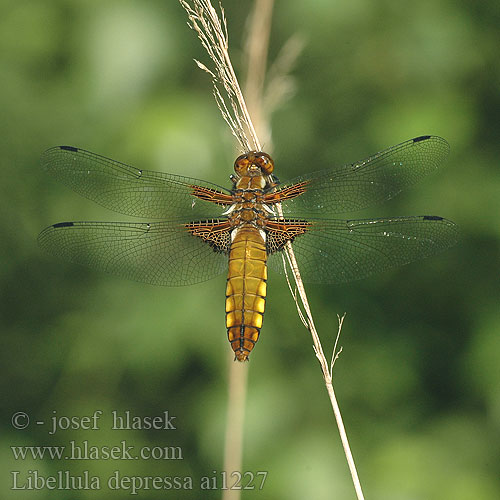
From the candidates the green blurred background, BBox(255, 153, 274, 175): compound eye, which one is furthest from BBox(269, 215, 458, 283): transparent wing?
the green blurred background

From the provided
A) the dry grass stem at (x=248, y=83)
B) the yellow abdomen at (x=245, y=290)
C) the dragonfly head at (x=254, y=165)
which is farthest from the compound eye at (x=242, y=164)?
the yellow abdomen at (x=245, y=290)

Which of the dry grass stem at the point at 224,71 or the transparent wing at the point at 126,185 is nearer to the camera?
the dry grass stem at the point at 224,71

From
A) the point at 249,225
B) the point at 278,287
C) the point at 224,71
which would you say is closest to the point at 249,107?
the point at 224,71

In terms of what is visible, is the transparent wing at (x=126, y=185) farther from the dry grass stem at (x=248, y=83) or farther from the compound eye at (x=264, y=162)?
the dry grass stem at (x=248, y=83)

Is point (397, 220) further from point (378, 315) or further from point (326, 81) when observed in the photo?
point (326, 81)

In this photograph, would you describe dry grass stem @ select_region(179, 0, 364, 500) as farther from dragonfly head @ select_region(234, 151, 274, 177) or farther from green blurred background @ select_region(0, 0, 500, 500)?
green blurred background @ select_region(0, 0, 500, 500)

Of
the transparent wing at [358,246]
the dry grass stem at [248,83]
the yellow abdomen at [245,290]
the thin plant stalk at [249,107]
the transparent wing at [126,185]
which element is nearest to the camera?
the dry grass stem at [248,83]
